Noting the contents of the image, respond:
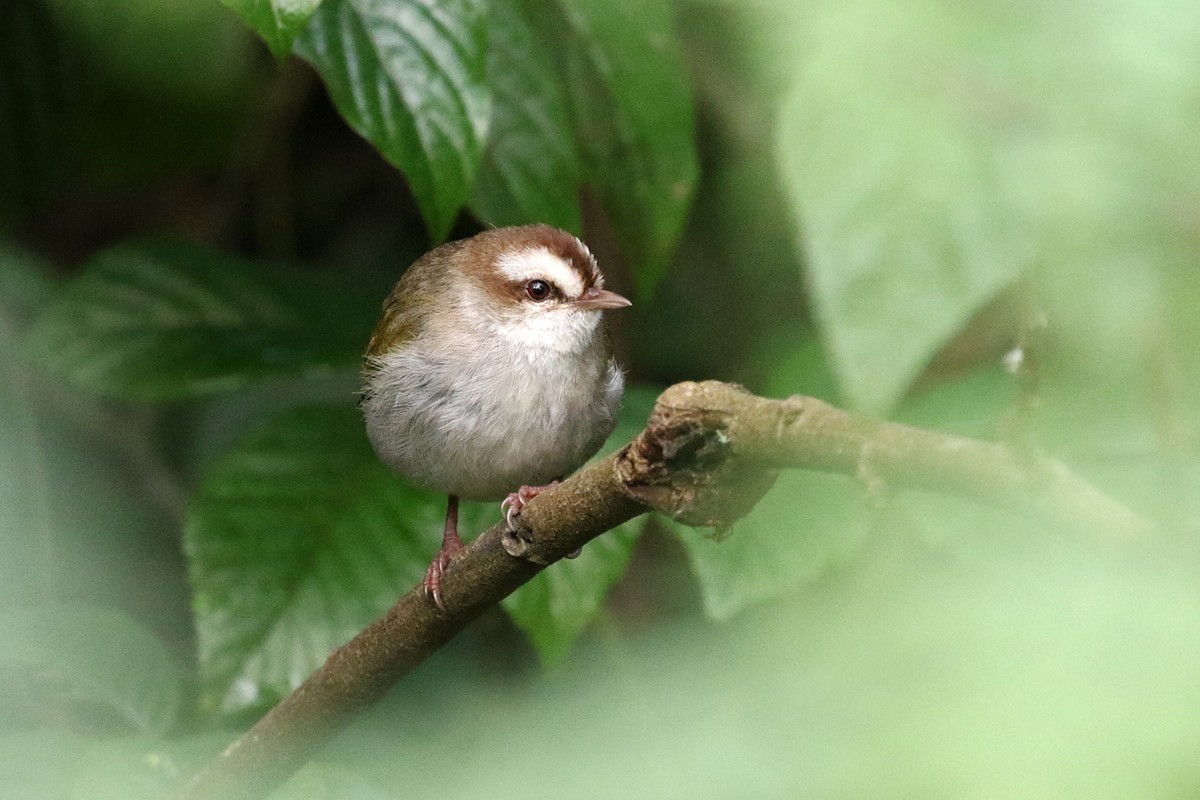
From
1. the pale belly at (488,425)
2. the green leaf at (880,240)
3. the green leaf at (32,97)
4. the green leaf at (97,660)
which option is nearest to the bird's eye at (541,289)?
the pale belly at (488,425)

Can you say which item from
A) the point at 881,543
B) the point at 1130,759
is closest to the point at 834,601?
the point at 881,543

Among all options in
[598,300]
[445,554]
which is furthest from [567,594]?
[598,300]

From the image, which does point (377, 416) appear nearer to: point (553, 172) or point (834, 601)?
point (553, 172)

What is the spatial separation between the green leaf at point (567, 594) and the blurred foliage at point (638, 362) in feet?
0.04

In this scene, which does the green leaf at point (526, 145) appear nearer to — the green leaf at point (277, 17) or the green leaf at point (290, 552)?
the green leaf at point (290, 552)

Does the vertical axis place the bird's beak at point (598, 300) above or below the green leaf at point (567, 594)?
above

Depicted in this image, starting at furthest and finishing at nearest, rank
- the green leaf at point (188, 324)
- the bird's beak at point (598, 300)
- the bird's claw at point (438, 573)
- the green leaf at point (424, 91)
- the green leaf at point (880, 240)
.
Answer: the green leaf at point (188, 324) → the bird's beak at point (598, 300) → the green leaf at point (424, 91) → the bird's claw at point (438, 573) → the green leaf at point (880, 240)

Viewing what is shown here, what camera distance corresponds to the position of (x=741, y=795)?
6.23 feet

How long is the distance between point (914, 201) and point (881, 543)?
175 centimetres

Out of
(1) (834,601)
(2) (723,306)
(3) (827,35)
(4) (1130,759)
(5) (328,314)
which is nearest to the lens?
(4) (1130,759)

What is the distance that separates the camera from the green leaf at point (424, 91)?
2.93m

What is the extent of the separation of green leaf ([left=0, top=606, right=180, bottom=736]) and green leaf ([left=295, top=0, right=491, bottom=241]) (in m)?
1.34

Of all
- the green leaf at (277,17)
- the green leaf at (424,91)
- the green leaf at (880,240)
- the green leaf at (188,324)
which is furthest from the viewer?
the green leaf at (188,324)

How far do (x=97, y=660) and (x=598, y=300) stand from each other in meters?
1.59
